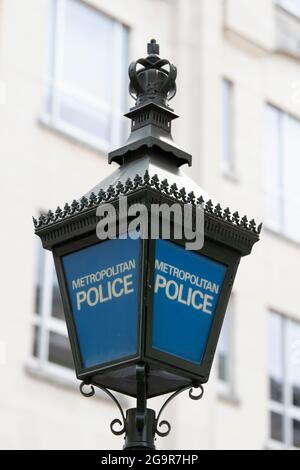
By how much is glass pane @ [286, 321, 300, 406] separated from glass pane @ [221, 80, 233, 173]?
261 centimetres

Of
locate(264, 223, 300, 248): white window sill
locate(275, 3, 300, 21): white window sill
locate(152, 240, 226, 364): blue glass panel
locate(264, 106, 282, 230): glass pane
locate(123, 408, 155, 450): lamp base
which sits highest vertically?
locate(275, 3, 300, 21): white window sill

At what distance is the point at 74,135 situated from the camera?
50.6ft

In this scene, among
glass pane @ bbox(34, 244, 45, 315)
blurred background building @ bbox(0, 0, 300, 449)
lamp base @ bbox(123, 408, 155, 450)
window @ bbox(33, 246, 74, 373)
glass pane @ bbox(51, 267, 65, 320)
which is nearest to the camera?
lamp base @ bbox(123, 408, 155, 450)

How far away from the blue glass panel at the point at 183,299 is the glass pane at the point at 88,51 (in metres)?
11.4

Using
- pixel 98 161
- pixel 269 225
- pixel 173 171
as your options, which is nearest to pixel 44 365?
pixel 98 161

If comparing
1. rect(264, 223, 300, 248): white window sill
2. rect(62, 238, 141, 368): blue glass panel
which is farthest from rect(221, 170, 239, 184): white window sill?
rect(62, 238, 141, 368): blue glass panel

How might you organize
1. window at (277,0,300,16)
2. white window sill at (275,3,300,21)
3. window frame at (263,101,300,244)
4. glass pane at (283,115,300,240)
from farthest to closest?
window at (277,0,300,16) < white window sill at (275,3,300,21) < glass pane at (283,115,300,240) < window frame at (263,101,300,244)

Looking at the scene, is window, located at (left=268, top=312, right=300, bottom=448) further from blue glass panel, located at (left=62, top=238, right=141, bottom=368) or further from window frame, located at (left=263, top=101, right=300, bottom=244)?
blue glass panel, located at (left=62, top=238, right=141, bottom=368)

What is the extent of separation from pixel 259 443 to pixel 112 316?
41.6ft

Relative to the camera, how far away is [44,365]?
1407 centimetres

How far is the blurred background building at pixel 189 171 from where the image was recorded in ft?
46.0

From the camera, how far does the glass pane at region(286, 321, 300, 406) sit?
17672mm
